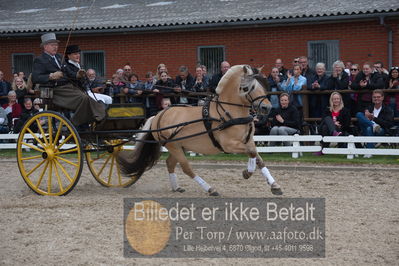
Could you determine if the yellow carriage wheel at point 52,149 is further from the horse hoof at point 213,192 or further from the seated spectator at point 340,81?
the seated spectator at point 340,81

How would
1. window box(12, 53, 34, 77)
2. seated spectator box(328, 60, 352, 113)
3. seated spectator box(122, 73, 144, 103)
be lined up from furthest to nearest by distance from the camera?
window box(12, 53, 34, 77) < seated spectator box(122, 73, 144, 103) < seated spectator box(328, 60, 352, 113)

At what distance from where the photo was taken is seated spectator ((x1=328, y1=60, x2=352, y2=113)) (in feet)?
46.5

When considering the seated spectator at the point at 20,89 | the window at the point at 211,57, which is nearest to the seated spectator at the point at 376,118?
the window at the point at 211,57

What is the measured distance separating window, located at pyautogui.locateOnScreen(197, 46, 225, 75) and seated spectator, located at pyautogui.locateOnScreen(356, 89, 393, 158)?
6.85 meters

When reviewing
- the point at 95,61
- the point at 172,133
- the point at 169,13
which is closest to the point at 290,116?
the point at 172,133

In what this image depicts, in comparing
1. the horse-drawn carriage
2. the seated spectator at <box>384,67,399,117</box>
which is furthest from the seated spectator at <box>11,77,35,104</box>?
the seated spectator at <box>384,67,399,117</box>

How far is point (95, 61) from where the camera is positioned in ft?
70.7

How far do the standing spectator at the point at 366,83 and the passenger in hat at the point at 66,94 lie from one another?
6156 mm

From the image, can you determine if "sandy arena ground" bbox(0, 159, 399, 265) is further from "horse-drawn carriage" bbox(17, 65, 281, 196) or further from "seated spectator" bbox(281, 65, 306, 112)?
"seated spectator" bbox(281, 65, 306, 112)

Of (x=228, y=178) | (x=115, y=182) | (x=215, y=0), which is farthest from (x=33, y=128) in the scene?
(x=215, y=0)

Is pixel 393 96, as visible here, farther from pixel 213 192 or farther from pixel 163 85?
pixel 213 192

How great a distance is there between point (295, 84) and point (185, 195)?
5466 mm

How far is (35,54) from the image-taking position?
22.3 meters

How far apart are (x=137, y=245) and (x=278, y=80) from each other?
867 centimetres
